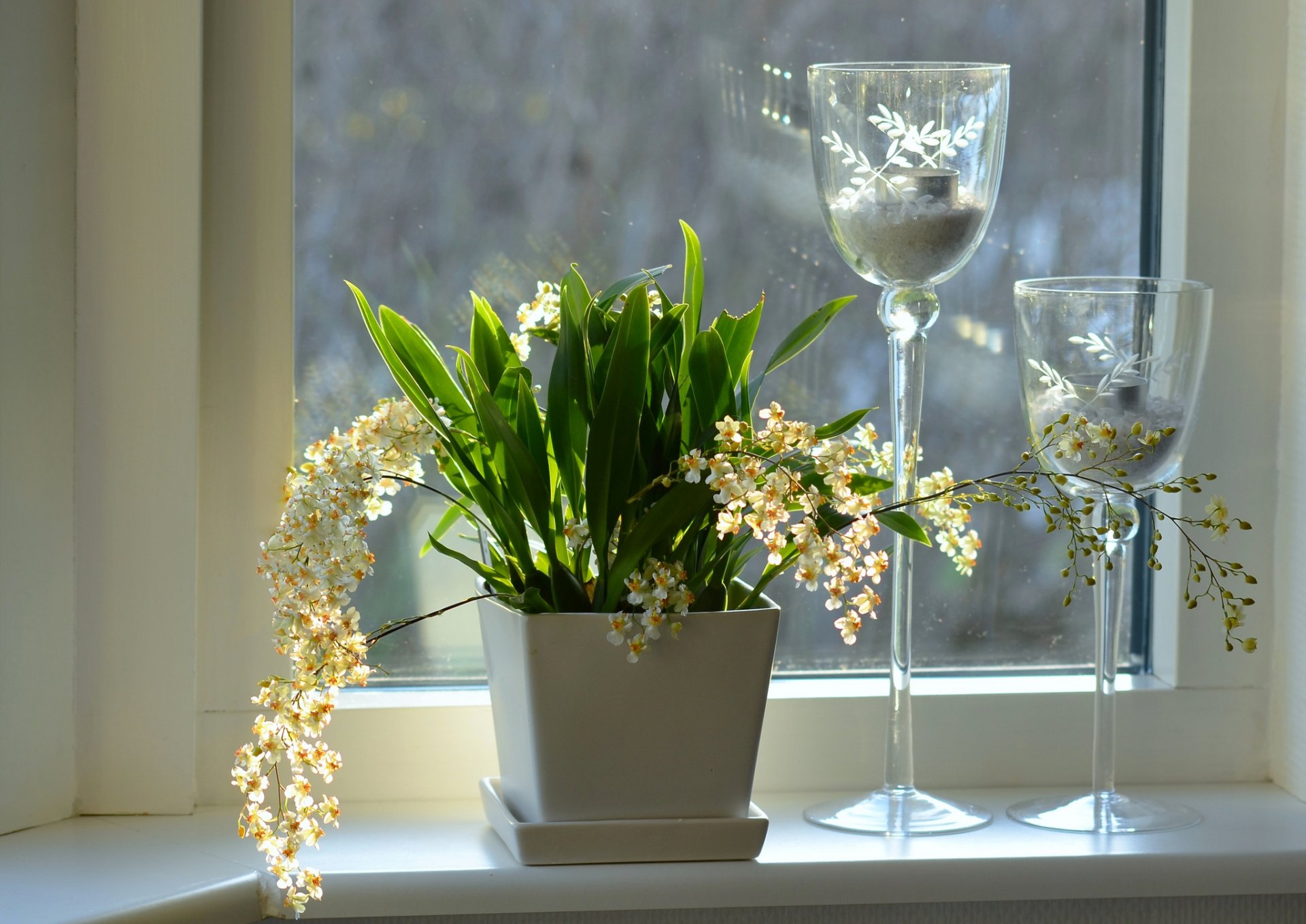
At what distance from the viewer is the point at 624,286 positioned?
0.76 metres

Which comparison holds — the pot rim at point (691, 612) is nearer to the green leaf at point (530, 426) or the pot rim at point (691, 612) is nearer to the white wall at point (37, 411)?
the green leaf at point (530, 426)

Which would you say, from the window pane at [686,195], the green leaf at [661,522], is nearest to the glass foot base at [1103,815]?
the window pane at [686,195]

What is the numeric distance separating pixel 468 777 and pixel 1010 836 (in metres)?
0.39

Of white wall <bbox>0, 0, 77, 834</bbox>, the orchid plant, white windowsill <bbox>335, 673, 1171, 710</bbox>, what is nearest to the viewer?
the orchid plant

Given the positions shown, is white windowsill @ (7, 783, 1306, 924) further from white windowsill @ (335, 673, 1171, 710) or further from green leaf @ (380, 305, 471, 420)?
green leaf @ (380, 305, 471, 420)

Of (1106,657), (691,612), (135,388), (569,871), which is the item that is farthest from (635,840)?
(135,388)

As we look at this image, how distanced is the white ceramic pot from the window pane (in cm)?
21

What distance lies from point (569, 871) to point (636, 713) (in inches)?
4.3

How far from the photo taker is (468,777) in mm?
934

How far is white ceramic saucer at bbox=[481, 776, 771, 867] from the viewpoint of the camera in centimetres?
77

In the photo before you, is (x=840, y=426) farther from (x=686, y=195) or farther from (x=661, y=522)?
(x=686, y=195)

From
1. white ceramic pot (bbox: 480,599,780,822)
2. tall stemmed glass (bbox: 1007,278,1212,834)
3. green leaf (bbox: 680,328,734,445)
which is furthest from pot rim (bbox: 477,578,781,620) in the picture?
tall stemmed glass (bbox: 1007,278,1212,834)

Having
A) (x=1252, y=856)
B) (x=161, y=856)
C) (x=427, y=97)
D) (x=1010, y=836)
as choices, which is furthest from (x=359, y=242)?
(x=1252, y=856)

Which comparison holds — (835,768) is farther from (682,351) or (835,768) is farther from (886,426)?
(682,351)
